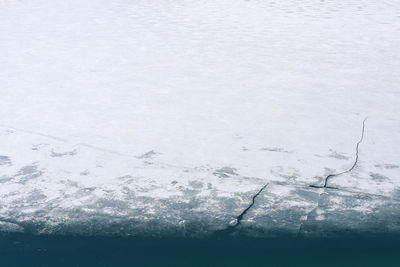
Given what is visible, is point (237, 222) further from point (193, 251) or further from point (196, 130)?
point (196, 130)

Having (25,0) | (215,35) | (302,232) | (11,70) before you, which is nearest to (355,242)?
(302,232)

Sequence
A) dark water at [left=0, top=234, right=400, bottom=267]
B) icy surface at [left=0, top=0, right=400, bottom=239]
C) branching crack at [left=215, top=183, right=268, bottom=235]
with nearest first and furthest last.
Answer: dark water at [left=0, top=234, right=400, bottom=267], branching crack at [left=215, top=183, right=268, bottom=235], icy surface at [left=0, top=0, right=400, bottom=239]

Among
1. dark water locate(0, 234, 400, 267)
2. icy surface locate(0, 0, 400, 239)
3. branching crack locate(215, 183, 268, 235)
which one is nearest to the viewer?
dark water locate(0, 234, 400, 267)

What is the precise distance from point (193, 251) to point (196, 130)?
3.76 ft

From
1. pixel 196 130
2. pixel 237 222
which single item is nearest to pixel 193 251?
pixel 237 222

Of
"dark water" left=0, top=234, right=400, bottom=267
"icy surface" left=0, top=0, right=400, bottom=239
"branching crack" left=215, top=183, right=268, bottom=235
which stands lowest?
"dark water" left=0, top=234, right=400, bottom=267

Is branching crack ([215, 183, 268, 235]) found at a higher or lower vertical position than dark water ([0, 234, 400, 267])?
higher

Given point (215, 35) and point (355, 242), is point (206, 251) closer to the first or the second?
point (355, 242)

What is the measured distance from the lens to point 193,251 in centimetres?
153

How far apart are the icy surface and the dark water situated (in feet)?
0.22

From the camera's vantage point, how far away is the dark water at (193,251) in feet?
4.82

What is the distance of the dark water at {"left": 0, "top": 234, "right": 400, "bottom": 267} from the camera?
147 centimetres

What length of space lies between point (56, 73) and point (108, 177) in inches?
77.4

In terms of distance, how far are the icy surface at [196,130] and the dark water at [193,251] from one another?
0.07 meters
